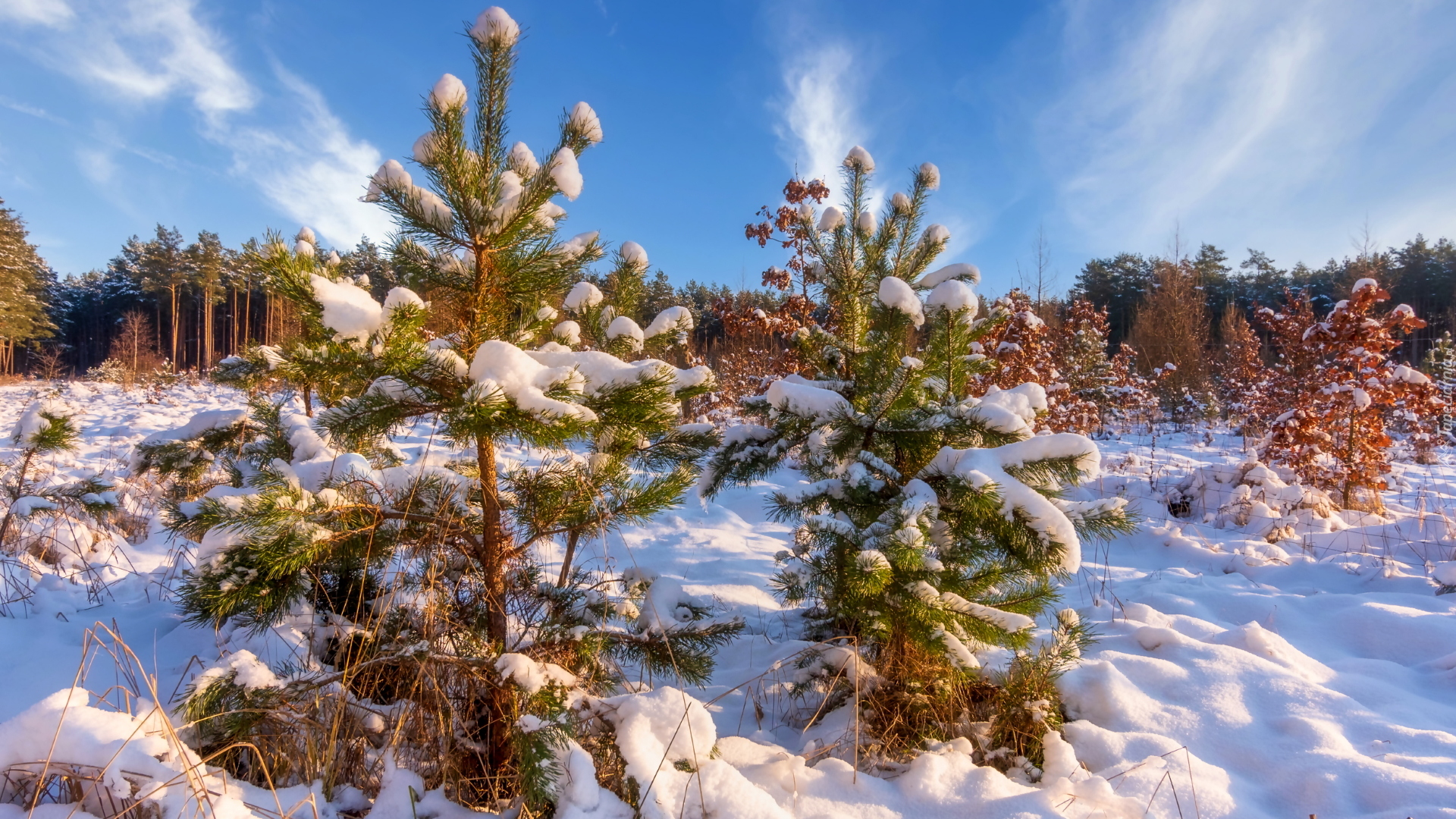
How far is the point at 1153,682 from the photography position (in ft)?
7.93

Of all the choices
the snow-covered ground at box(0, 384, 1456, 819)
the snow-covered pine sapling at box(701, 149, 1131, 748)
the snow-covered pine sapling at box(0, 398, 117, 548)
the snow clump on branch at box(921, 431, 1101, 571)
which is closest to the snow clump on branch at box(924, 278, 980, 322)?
the snow-covered pine sapling at box(701, 149, 1131, 748)

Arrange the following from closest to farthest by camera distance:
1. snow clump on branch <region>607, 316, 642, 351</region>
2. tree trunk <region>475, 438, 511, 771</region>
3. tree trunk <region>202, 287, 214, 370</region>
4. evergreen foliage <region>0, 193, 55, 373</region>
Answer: tree trunk <region>475, 438, 511, 771</region>
snow clump on branch <region>607, 316, 642, 351</region>
evergreen foliage <region>0, 193, 55, 373</region>
tree trunk <region>202, 287, 214, 370</region>

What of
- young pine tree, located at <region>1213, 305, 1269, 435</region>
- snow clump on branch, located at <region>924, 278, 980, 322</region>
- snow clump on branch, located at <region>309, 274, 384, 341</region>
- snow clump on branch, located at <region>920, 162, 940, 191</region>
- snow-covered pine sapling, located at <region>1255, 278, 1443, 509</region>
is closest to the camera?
Result: snow clump on branch, located at <region>309, 274, 384, 341</region>

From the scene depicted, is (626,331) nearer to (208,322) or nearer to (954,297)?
(954,297)

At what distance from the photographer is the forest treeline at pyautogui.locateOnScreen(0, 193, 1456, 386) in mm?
18172

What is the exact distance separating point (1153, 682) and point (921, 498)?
1.49 metres

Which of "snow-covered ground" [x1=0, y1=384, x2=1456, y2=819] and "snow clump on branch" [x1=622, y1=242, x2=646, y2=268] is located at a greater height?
"snow clump on branch" [x1=622, y1=242, x2=646, y2=268]

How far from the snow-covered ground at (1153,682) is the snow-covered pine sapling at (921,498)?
13.6 inches

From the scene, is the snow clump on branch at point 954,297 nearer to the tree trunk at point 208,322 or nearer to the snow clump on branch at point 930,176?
the snow clump on branch at point 930,176

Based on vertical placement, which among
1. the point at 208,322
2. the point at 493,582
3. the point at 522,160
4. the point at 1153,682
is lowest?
the point at 1153,682

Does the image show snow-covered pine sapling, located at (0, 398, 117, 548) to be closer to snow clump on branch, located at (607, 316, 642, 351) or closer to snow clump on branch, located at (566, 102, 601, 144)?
snow clump on branch, located at (607, 316, 642, 351)

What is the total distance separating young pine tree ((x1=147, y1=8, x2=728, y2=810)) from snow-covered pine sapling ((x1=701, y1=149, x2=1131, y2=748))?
0.39m

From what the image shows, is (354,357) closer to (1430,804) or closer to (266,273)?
(266,273)

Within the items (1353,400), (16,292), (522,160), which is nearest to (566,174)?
(522,160)
